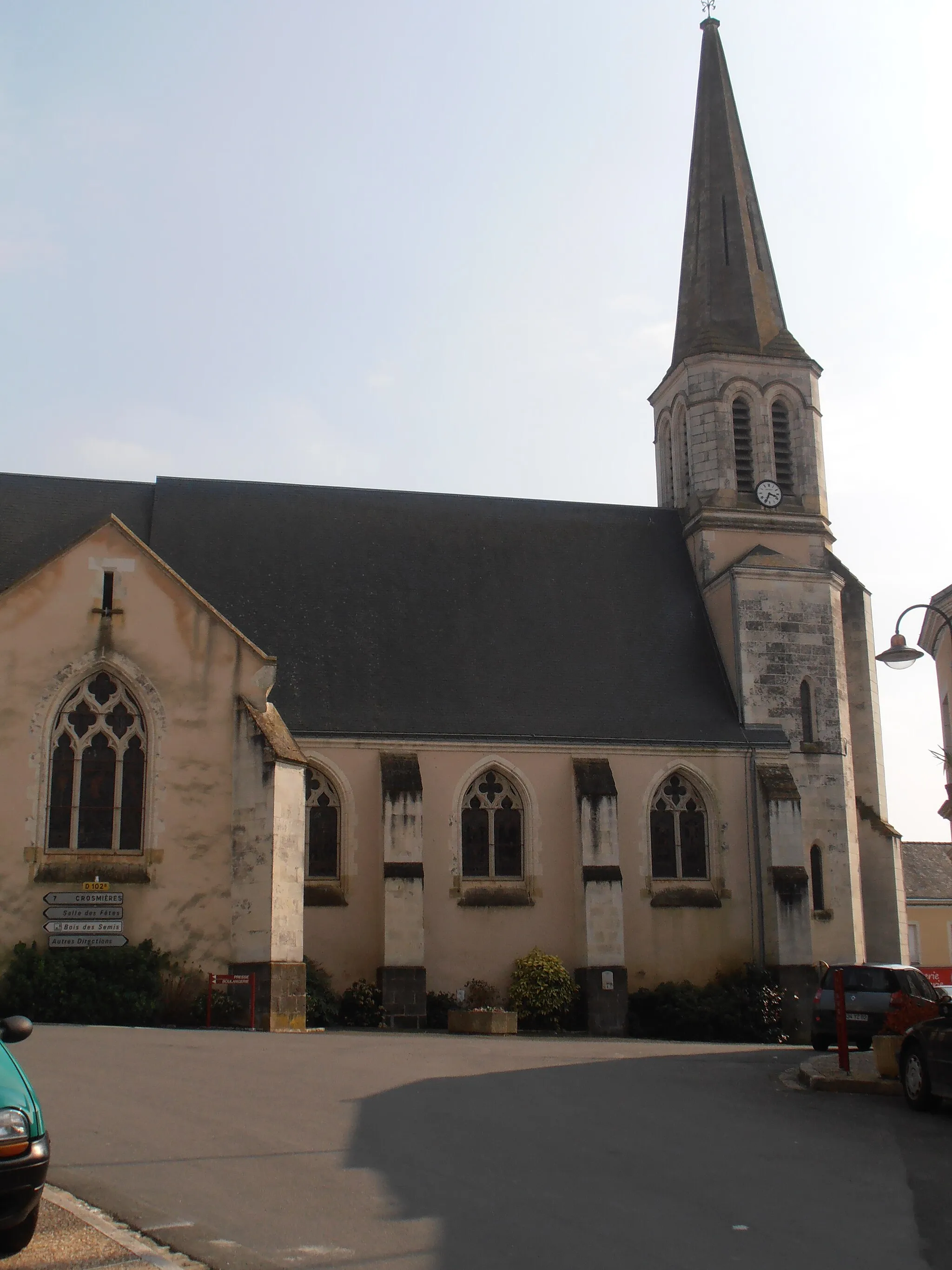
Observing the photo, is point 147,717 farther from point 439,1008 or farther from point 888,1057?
point 888,1057

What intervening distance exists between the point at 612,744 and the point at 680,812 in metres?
2.01

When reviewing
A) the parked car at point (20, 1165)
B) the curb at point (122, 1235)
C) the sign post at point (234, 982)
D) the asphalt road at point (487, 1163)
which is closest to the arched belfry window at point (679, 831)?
the sign post at point (234, 982)

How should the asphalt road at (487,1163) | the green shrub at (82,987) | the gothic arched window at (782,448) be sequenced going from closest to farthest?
the asphalt road at (487,1163) → the green shrub at (82,987) → the gothic arched window at (782,448)

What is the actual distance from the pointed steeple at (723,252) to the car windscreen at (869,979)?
16.5 metres

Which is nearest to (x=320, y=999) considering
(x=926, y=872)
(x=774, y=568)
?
(x=774, y=568)

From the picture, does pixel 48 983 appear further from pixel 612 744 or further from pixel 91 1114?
Result: pixel 612 744

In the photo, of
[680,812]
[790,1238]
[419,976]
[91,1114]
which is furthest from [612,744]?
[790,1238]

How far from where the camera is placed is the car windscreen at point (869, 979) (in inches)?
708

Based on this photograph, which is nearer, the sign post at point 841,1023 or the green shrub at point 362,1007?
the sign post at point 841,1023

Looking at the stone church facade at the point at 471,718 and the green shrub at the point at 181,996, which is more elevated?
the stone church facade at the point at 471,718

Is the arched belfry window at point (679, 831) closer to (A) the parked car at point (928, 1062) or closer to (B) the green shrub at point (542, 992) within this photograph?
(B) the green shrub at point (542, 992)

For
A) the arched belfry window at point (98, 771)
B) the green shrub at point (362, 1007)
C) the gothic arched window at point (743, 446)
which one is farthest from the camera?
the gothic arched window at point (743, 446)

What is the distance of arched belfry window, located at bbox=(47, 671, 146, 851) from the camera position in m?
20.9

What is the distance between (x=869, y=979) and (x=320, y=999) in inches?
351
